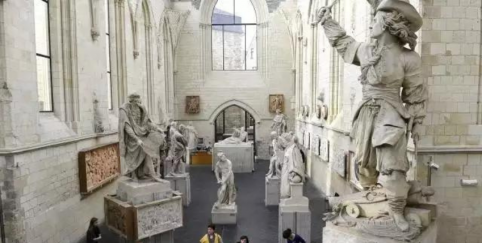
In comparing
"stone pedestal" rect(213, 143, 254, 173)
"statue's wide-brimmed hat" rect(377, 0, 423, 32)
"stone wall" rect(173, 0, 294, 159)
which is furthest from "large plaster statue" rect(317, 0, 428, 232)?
"stone wall" rect(173, 0, 294, 159)

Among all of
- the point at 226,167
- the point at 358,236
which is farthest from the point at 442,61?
the point at 226,167

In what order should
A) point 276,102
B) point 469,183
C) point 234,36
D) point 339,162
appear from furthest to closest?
1. point 234,36
2. point 276,102
3. point 339,162
4. point 469,183

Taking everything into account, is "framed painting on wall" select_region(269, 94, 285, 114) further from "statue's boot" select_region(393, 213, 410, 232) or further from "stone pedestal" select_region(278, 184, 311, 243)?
"statue's boot" select_region(393, 213, 410, 232)

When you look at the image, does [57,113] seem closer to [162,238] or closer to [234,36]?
[162,238]

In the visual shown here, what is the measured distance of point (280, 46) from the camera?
2003 cm

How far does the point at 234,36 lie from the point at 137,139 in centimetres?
1548

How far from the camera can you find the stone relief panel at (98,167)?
815cm

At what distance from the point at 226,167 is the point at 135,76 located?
5882 mm

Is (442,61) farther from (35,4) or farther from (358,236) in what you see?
(35,4)

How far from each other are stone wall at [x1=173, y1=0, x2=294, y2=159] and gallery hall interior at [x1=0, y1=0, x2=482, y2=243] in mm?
5733

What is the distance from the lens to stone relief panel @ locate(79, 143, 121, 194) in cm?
815

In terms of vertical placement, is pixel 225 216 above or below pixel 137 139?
below

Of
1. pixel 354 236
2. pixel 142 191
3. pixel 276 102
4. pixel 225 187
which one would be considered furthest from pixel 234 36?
pixel 354 236

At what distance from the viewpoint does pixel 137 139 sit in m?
6.76
